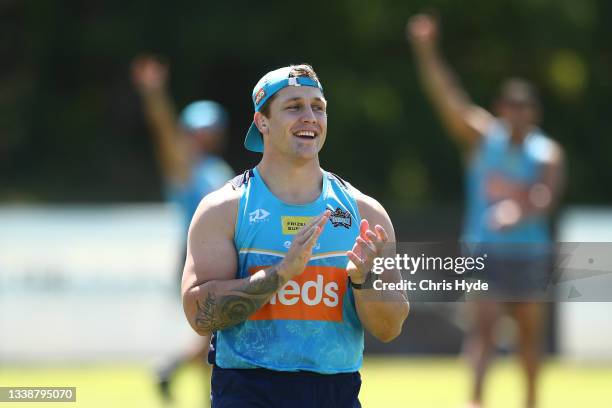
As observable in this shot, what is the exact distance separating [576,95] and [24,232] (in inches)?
528

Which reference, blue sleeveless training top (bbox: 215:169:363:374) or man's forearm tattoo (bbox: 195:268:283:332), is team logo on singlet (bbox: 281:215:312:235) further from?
man's forearm tattoo (bbox: 195:268:283:332)

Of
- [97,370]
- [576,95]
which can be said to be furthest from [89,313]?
[576,95]

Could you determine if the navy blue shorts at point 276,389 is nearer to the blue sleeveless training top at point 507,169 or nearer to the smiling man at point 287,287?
the smiling man at point 287,287

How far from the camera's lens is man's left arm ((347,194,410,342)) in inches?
177

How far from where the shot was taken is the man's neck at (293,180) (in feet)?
15.7

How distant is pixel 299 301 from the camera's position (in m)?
4.64

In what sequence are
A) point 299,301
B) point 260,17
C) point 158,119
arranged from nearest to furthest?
point 299,301, point 158,119, point 260,17

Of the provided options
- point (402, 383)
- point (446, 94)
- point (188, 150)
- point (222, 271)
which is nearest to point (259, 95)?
point (222, 271)

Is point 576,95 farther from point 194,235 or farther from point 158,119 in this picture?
point 194,235

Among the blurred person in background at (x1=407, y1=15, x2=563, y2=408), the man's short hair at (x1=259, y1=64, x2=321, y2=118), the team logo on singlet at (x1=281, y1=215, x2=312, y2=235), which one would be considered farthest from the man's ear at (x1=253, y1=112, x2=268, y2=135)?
the blurred person in background at (x1=407, y1=15, x2=563, y2=408)

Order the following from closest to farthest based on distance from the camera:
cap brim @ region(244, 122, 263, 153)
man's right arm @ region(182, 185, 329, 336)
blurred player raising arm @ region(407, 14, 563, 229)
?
man's right arm @ region(182, 185, 329, 336) → cap brim @ region(244, 122, 263, 153) → blurred player raising arm @ region(407, 14, 563, 229)

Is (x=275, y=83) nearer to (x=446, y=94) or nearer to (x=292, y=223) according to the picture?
(x=292, y=223)

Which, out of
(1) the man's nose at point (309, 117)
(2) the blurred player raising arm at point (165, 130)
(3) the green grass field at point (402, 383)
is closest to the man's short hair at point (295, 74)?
(1) the man's nose at point (309, 117)

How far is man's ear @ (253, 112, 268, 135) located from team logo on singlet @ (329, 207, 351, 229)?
44 cm
